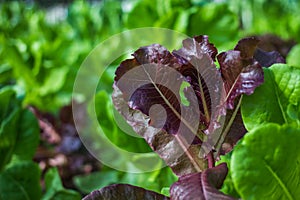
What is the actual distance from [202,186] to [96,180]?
65 cm

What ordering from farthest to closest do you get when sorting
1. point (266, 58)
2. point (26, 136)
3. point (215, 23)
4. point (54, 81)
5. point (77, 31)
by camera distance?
point (77, 31) → point (54, 81) → point (215, 23) → point (26, 136) → point (266, 58)

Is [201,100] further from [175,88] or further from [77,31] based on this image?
[77,31]

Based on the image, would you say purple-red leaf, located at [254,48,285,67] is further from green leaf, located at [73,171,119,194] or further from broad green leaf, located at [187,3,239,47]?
broad green leaf, located at [187,3,239,47]

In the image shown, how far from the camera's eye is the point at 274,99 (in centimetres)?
48

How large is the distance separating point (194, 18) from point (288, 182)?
918 mm

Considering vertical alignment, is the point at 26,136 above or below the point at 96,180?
above

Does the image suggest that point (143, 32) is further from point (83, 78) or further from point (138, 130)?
point (138, 130)

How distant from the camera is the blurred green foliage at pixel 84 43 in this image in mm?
895

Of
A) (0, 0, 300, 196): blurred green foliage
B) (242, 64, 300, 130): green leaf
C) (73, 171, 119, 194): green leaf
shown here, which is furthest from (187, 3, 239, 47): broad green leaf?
(242, 64, 300, 130): green leaf

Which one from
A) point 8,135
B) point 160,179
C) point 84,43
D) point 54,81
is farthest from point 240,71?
point 84,43

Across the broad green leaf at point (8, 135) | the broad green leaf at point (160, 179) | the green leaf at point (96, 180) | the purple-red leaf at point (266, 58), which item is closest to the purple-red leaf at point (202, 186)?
the purple-red leaf at point (266, 58)

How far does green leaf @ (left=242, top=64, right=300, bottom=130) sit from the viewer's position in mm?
469

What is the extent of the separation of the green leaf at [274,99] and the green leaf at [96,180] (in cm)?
58

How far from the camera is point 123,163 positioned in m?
1.01
